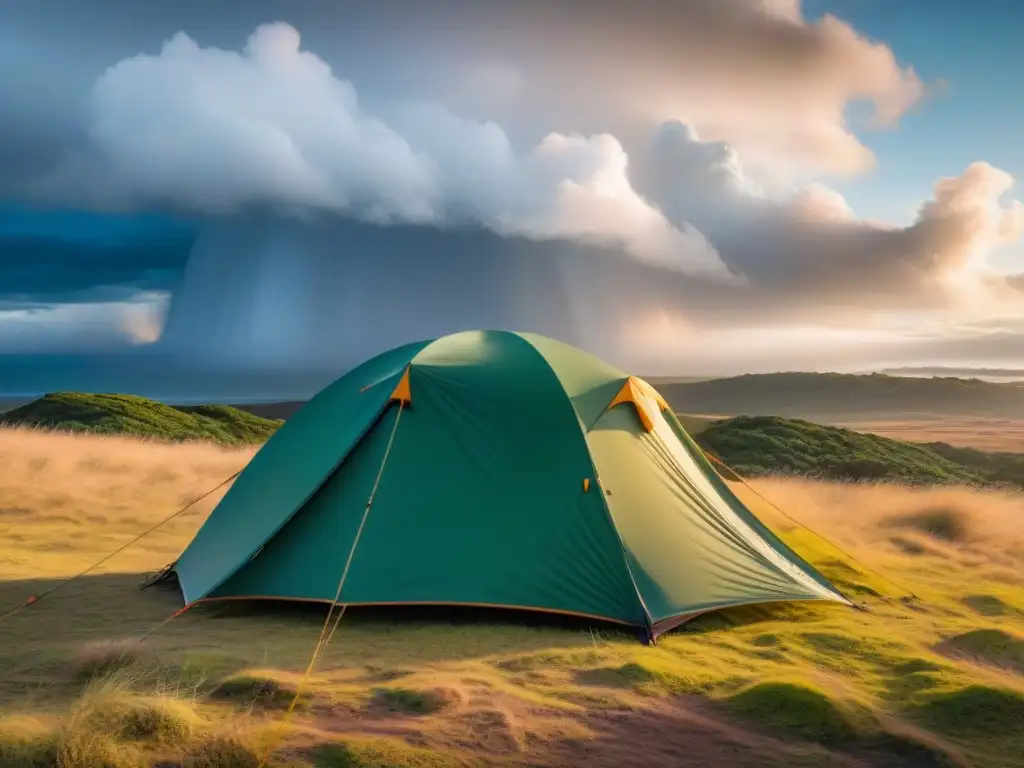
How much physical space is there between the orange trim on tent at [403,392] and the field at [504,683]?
2.28 metres

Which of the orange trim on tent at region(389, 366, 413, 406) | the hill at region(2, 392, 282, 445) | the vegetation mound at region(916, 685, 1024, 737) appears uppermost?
the hill at region(2, 392, 282, 445)

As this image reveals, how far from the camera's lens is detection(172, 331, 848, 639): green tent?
339 inches

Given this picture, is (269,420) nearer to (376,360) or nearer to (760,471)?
(760,471)

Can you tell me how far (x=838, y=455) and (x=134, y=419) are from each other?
27508mm

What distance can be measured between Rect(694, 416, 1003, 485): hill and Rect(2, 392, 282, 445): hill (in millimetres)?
18798

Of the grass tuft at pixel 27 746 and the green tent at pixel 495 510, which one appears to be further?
the green tent at pixel 495 510

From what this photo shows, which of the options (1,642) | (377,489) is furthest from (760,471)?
(1,642)

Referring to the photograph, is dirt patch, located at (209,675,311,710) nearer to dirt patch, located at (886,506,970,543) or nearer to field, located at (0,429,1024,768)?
field, located at (0,429,1024,768)

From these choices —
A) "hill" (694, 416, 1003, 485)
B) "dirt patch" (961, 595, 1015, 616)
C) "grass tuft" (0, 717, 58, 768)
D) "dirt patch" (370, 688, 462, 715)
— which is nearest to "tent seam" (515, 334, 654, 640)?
"dirt patch" (370, 688, 462, 715)

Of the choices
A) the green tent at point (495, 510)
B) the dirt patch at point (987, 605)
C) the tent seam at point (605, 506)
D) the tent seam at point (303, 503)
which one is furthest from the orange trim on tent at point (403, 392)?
the dirt patch at point (987, 605)

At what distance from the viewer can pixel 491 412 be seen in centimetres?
945

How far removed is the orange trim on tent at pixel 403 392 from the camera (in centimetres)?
930

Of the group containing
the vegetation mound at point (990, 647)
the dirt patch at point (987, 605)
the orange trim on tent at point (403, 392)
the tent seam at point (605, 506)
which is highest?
the orange trim on tent at point (403, 392)

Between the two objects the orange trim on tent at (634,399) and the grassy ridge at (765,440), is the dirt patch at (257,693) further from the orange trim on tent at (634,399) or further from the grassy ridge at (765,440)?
the grassy ridge at (765,440)
